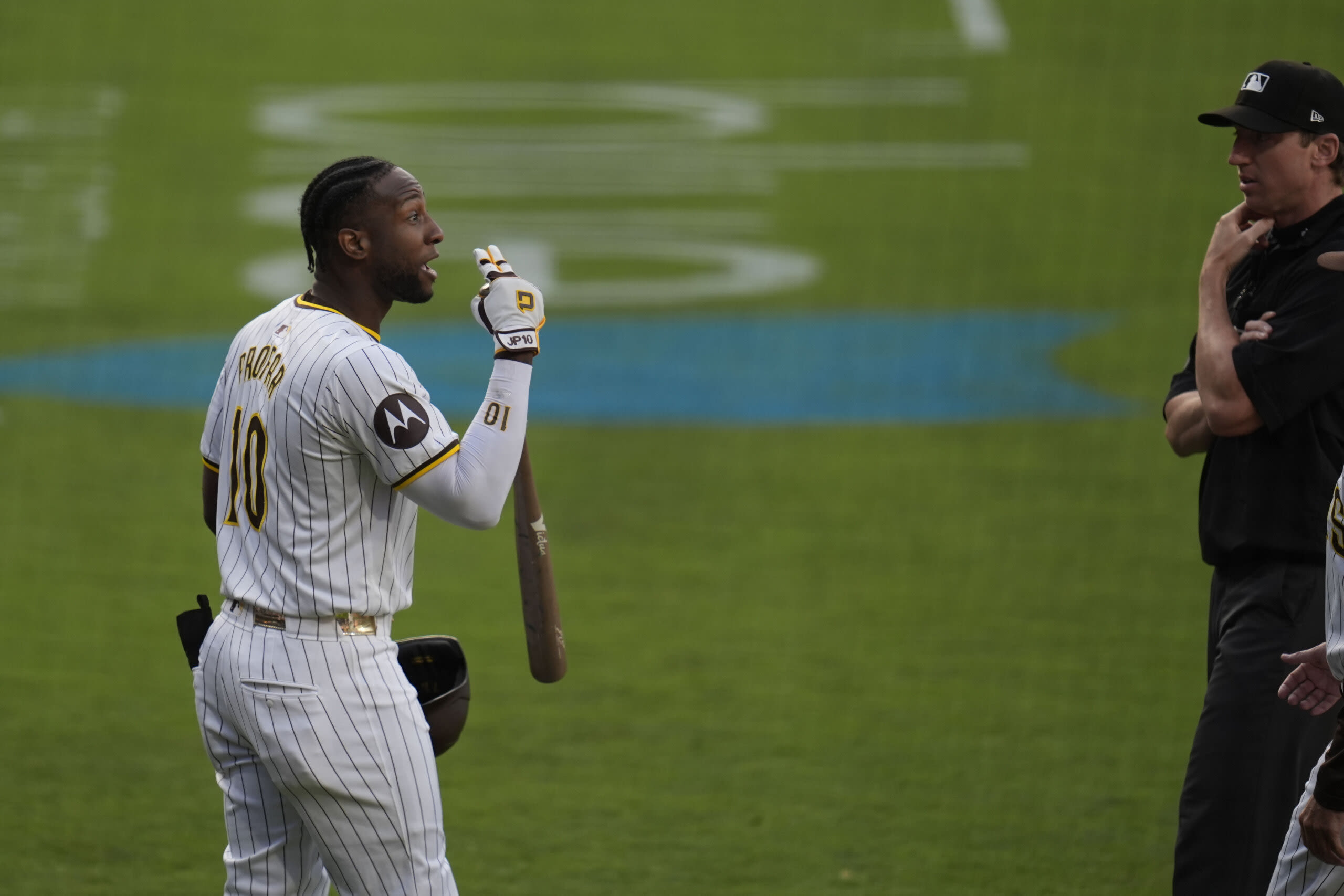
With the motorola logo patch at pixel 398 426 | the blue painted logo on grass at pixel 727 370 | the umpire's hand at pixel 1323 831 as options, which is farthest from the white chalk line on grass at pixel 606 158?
the umpire's hand at pixel 1323 831

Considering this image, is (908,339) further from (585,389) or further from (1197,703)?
(1197,703)

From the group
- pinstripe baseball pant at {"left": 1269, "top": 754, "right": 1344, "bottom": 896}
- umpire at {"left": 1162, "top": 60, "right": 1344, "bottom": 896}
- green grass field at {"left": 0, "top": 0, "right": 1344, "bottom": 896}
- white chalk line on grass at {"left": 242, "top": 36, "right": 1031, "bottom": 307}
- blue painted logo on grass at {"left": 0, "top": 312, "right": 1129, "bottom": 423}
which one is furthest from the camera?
white chalk line on grass at {"left": 242, "top": 36, "right": 1031, "bottom": 307}

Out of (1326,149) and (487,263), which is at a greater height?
(1326,149)

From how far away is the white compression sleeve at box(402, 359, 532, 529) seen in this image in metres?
2.70

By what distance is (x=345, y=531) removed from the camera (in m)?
2.75

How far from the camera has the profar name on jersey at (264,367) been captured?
276cm

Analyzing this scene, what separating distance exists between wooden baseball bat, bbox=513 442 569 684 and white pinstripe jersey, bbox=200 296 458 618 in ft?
1.00

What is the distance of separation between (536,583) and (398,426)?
0.53 metres

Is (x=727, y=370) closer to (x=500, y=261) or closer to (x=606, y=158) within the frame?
(x=606, y=158)

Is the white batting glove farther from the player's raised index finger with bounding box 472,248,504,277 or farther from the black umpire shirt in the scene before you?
the black umpire shirt

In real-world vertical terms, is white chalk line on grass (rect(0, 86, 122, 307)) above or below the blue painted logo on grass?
above

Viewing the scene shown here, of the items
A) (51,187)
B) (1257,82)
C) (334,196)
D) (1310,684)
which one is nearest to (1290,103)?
(1257,82)

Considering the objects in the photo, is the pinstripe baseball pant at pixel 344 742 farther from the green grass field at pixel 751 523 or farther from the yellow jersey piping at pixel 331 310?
the green grass field at pixel 751 523

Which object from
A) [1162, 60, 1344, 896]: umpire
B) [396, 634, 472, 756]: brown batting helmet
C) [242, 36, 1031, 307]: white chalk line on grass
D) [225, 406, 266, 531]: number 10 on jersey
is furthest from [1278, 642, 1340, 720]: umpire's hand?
[242, 36, 1031, 307]: white chalk line on grass
